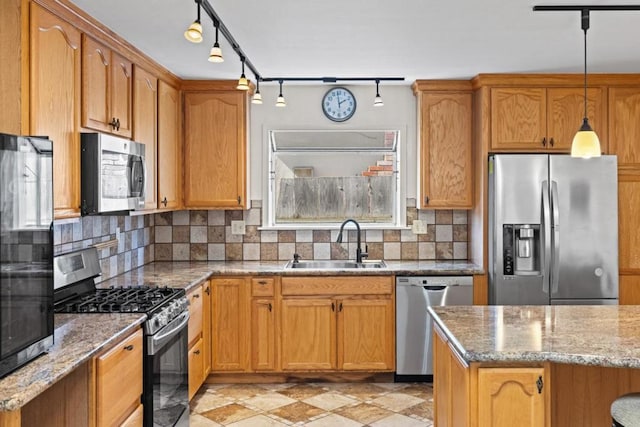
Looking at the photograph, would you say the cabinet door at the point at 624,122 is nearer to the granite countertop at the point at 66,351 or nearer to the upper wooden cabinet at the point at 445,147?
the upper wooden cabinet at the point at 445,147

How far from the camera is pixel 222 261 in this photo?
15.9 feet

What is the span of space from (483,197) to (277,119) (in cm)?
180

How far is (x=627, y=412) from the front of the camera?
203 cm

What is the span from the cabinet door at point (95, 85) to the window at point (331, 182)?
198cm

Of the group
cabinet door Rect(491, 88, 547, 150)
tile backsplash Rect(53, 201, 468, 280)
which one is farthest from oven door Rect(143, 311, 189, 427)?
cabinet door Rect(491, 88, 547, 150)

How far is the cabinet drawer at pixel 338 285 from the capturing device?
4262mm

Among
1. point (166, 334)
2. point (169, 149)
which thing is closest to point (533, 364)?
point (166, 334)

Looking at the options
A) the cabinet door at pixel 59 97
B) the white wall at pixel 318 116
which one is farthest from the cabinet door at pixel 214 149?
the cabinet door at pixel 59 97

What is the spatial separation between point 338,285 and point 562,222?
166 cm

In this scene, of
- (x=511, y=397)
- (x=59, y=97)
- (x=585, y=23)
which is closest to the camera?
(x=511, y=397)

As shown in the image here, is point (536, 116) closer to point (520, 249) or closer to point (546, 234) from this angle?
point (546, 234)

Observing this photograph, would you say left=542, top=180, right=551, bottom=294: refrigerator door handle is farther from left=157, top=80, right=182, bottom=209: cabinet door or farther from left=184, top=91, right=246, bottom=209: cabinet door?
left=157, top=80, right=182, bottom=209: cabinet door

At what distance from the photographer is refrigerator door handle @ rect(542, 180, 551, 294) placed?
409cm

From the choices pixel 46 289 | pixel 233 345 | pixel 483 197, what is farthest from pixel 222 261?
pixel 46 289
